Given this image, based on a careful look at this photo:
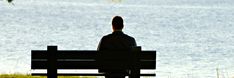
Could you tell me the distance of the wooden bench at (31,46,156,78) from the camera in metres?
11.2

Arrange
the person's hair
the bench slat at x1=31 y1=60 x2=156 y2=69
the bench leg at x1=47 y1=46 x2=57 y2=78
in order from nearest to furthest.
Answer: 1. the bench leg at x1=47 y1=46 x2=57 y2=78
2. the bench slat at x1=31 y1=60 x2=156 y2=69
3. the person's hair

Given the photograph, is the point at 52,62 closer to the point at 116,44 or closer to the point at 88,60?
the point at 88,60

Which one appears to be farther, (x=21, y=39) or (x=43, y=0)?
(x=43, y=0)

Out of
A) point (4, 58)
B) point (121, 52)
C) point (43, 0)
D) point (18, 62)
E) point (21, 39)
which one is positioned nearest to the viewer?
point (121, 52)

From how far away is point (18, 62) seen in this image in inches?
985

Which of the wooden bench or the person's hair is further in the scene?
the person's hair

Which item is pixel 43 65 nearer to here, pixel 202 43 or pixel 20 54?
pixel 20 54

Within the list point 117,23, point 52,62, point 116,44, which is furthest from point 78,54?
point 117,23

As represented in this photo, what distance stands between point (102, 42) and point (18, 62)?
13.9 m

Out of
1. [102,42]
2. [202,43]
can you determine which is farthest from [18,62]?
[202,43]

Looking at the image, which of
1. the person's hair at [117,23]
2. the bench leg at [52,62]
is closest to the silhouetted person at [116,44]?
the person's hair at [117,23]

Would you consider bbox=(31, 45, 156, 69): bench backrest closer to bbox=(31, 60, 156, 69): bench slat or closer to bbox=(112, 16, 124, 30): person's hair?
bbox=(31, 60, 156, 69): bench slat

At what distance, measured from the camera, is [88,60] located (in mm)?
11195

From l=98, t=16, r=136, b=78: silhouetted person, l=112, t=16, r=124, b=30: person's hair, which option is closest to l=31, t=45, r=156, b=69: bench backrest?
l=98, t=16, r=136, b=78: silhouetted person
